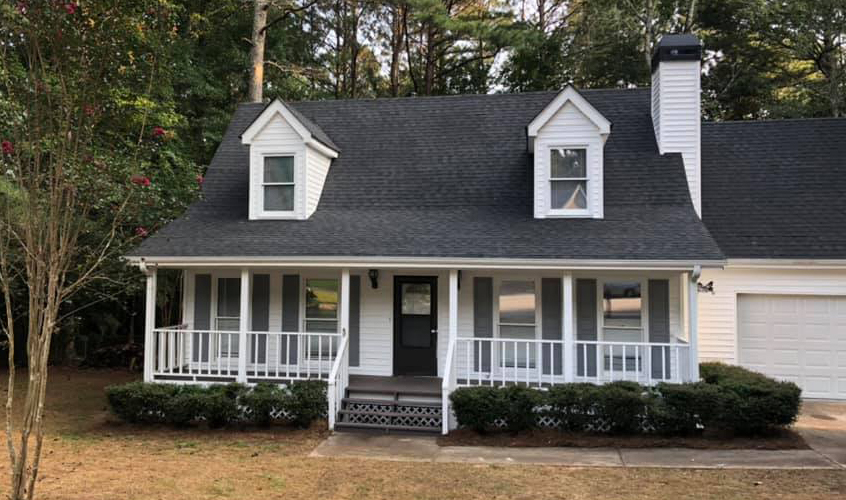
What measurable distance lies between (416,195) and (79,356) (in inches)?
464

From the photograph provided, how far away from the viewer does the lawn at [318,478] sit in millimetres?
6062

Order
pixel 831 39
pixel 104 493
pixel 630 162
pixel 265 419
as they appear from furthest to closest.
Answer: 1. pixel 831 39
2. pixel 630 162
3. pixel 265 419
4. pixel 104 493

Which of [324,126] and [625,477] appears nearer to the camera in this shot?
[625,477]

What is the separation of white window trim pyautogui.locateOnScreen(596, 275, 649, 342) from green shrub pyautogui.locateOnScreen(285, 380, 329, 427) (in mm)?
5023

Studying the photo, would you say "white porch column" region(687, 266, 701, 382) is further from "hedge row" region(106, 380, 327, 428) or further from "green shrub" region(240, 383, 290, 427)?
"green shrub" region(240, 383, 290, 427)

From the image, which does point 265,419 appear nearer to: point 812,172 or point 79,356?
point 79,356

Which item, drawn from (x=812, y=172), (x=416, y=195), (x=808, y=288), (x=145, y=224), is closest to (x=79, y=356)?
(x=145, y=224)

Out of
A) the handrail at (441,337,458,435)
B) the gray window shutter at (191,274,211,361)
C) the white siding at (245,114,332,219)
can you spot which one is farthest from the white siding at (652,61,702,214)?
the gray window shutter at (191,274,211,361)

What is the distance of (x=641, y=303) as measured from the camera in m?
10.1

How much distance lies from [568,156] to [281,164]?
579 cm

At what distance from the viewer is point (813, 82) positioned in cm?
2019

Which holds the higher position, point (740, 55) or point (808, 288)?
point (740, 55)

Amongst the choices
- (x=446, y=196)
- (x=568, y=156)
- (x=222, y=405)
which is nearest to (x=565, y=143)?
(x=568, y=156)

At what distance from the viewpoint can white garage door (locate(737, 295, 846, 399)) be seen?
11.1 meters
